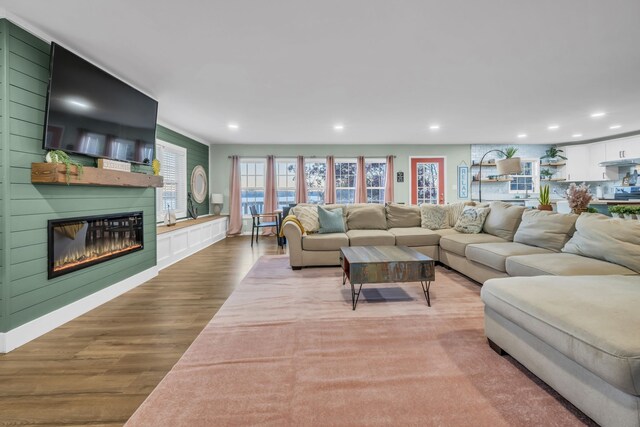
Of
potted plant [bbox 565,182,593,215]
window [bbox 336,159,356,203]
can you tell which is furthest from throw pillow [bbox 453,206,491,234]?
window [bbox 336,159,356,203]

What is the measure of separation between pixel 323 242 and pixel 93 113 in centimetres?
293

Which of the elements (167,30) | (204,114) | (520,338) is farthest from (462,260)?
(204,114)

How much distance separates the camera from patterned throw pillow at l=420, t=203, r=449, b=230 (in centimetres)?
461

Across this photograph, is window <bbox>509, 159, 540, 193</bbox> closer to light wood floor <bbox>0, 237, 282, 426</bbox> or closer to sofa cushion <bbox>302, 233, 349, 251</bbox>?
sofa cushion <bbox>302, 233, 349, 251</bbox>

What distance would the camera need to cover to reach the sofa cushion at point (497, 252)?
2.85m

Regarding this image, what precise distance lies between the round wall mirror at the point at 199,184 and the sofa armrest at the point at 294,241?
3.37 meters

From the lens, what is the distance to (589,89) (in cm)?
382

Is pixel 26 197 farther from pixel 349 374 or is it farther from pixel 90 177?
pixel 349 374

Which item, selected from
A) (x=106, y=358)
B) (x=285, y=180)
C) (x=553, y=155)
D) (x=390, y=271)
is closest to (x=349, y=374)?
(x=390, y=271)

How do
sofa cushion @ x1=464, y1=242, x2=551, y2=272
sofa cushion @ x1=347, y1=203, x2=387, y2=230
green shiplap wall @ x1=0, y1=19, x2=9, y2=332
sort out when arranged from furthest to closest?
sofa cushion @ x1=347, y1=203, x2=387, y2=230 → sofa cushion @ x1=464, y1=242, x2=551, y2=272 → green shiplap wall @ x1=0, y1=19, x2=9, y2=332

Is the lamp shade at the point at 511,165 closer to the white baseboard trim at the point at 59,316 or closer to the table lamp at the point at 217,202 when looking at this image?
the white baseboard trim at the point at 59,316

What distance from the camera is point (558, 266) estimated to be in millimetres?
2322

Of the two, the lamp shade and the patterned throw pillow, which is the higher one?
the lamp shade

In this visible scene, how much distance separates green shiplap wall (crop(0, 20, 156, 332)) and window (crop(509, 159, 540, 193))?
9280 mm
